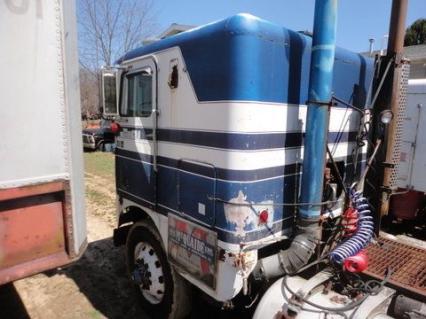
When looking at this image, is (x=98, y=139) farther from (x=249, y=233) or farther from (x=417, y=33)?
(x=417, y=33)

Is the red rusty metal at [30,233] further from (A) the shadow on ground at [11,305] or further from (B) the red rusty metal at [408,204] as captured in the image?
(B) the red rusty metal at [408,204]

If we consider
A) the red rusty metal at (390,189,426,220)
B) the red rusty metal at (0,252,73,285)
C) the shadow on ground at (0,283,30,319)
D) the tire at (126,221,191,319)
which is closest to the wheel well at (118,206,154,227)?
the tire at (126,221,191,319)

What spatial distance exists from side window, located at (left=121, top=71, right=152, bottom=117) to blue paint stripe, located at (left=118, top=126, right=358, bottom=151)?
451 millimetres

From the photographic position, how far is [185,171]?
11.0 ft

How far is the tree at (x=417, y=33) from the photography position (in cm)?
2652

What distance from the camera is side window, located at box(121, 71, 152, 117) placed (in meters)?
3.88

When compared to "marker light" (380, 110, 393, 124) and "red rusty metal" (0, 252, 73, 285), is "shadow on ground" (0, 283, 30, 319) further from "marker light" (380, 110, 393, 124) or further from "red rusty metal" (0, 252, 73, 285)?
"marker light" (380, 110, 393, 124)

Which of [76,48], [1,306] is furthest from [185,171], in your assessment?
[1,306]

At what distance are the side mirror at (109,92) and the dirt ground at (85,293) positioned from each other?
93.6 inches

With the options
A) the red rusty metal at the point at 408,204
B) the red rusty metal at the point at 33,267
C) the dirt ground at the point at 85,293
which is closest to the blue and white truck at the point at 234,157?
the dirt ground at the point at 85,293

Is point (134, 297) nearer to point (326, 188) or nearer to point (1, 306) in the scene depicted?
point (1, 306)

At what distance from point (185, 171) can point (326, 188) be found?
58.6 inches

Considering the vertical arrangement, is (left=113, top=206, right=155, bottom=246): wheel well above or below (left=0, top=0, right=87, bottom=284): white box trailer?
below

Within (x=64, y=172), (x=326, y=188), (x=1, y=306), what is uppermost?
(x=64, y=172)
